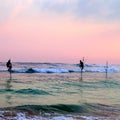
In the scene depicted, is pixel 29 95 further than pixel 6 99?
Yes

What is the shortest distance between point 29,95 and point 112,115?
6.80 m

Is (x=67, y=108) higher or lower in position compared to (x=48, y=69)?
lower

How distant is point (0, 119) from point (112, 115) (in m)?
5.03

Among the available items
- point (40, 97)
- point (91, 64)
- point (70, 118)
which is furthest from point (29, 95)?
point (91, 64)

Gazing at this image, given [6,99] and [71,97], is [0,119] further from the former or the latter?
[71,97]

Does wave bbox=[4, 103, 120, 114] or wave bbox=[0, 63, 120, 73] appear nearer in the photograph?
wave bbox=[4, 103, 120, 114]

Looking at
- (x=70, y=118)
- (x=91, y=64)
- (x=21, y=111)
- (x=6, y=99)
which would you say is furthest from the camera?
(x=91, y=64)

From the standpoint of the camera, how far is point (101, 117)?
42.4 ft

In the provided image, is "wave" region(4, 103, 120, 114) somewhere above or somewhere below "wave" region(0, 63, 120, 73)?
below

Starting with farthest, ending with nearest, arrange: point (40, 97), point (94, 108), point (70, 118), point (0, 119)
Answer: point (40, 97), point (94, 108), point (70, 118), point (0, 119)

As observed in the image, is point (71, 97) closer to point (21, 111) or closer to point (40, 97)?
point (40, 97)

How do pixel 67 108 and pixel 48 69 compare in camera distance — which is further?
pixel 48 69

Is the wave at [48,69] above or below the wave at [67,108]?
above

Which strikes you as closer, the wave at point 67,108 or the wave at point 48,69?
the wave at point 67,108
